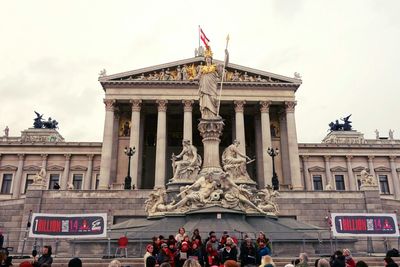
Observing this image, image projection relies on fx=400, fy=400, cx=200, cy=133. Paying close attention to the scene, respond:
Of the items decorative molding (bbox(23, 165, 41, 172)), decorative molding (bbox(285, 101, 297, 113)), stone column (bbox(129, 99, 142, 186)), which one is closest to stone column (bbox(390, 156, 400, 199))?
decorative molding (bbox(285, 101, 297, 113))

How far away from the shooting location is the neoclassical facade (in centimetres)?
5203

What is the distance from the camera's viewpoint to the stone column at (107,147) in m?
49.1

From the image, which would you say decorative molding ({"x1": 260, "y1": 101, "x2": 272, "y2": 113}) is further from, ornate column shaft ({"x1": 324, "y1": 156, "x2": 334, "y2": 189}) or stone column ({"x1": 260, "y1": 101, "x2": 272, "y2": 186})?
ornate column shaft ({"x1": 324, "y1": 156, "x2": 334, "y2": 189})

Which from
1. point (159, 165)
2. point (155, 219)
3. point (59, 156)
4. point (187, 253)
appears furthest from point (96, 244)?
point (59, 156)

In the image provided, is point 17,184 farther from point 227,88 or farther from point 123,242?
point 123,242

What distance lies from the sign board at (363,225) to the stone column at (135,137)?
3354cm

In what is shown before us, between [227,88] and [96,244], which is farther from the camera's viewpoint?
[227,88]

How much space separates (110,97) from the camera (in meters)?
53.2

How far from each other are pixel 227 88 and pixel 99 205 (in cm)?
2576

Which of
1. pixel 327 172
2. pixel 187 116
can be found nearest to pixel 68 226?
pixel 187 116

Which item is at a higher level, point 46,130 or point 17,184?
point 46,130

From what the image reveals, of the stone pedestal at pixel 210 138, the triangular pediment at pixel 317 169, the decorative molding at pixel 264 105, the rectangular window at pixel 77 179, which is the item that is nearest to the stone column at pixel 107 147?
the rectangular window at pixel 77 179

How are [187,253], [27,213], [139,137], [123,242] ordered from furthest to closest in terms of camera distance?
[139,137] < [27,213] < [123,242] < [187,253]

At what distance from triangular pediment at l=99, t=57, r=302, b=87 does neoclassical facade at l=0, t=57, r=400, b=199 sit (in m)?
0.14
